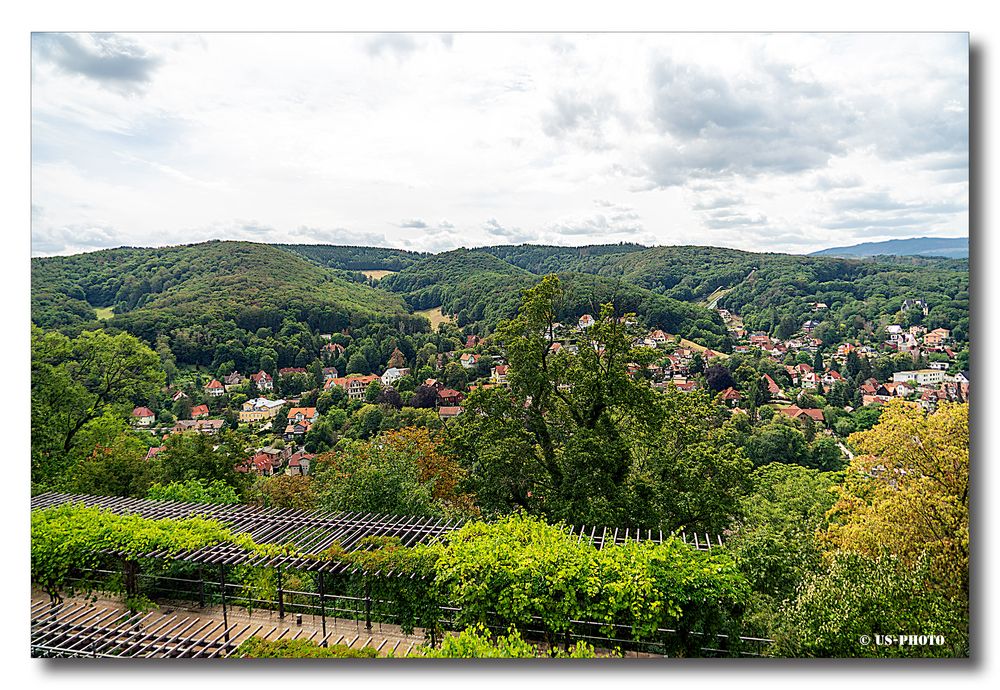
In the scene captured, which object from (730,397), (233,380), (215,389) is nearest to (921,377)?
(730,397)

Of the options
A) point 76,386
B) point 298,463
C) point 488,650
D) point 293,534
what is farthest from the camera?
point 298,463

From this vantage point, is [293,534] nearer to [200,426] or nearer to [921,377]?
[200,426]

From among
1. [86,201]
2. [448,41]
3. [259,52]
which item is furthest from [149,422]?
[448,41]

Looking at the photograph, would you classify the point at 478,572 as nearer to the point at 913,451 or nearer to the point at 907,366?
the point at 913,451

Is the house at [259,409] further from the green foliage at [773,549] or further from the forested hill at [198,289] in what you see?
the green foliage at [773,549]

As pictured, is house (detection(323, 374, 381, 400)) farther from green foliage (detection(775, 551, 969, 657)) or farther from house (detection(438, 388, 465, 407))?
green foliage (detection(775, 551, 969, 657))

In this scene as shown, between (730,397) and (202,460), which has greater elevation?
(730,397)

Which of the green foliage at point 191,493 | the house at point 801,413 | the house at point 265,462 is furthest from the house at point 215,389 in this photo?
the house at point 801,413
